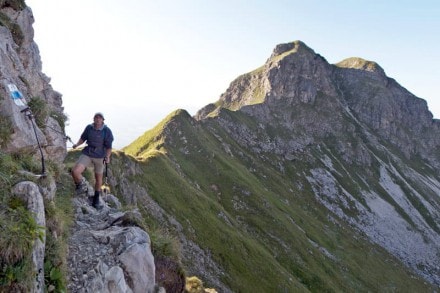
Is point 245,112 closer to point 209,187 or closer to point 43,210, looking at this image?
point 209,187

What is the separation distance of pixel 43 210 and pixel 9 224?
2114mm

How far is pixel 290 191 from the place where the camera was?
10581 cm

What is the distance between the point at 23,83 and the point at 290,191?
9359cm

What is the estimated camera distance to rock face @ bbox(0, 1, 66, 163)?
1423cm

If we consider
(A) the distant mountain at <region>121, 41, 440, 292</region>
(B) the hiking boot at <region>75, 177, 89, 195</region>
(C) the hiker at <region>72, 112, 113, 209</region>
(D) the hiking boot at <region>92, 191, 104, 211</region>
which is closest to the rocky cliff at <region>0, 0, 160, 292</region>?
(B) the hiking boot at <region>75, 177, 89, 195</region>

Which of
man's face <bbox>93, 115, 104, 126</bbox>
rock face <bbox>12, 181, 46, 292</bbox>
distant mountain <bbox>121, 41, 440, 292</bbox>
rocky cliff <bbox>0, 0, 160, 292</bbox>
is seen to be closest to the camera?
rocky cliff <bbox>0, 0, 160, 292</bbox>

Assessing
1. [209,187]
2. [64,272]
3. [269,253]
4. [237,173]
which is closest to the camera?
[64,272]

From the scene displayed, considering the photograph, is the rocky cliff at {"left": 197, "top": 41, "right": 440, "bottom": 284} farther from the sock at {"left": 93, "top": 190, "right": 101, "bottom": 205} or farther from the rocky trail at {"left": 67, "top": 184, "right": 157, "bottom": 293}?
the rocky trail at {"left": 67, "top": 184, "right": 157, "bottom": 293}

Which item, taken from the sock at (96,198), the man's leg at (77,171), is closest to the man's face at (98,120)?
the man's leg at (77,171)

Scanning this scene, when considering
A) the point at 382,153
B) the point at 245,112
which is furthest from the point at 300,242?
the point at 382,153

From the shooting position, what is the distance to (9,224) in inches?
340

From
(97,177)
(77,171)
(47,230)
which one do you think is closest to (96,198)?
(97,177)

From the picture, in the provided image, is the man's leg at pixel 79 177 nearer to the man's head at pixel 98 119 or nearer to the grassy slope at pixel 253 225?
the man's head at pixel 98 119

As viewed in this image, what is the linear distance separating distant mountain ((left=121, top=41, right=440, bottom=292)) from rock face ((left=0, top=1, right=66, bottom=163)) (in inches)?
1021
